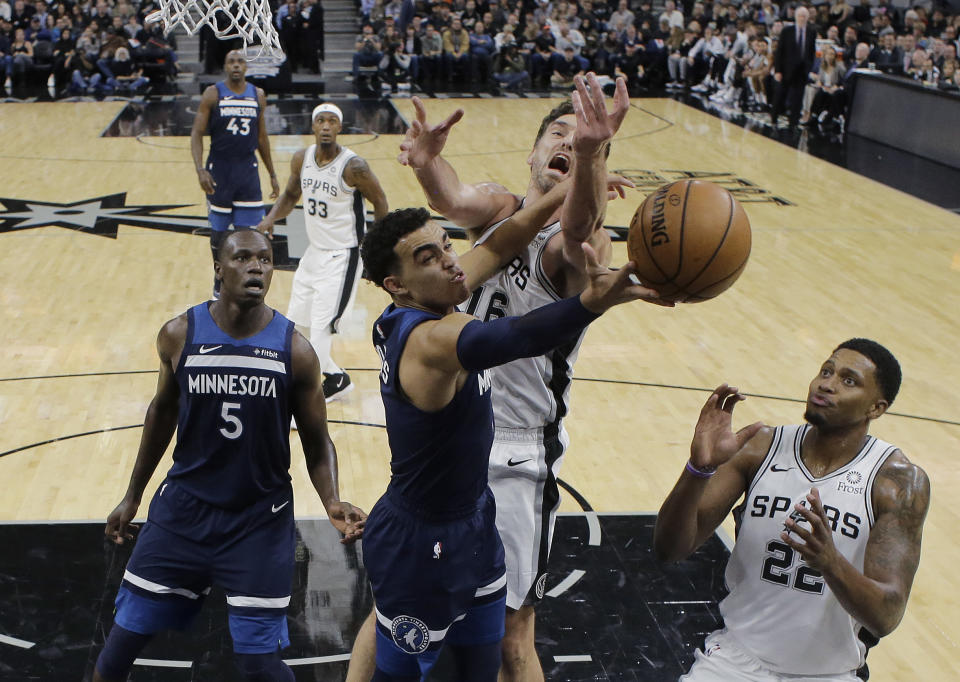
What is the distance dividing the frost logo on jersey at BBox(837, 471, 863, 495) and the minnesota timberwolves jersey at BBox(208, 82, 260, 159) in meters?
5.99

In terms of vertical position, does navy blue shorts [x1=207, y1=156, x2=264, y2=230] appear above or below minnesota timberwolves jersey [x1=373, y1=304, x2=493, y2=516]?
below

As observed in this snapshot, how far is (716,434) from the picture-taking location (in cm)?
308

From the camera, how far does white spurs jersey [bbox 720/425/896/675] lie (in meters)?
3.19

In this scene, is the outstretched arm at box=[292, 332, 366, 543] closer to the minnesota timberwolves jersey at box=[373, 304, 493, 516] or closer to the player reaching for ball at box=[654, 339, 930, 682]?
the minnesota timberwolves jersey at box=[373, 304, 493, 516]

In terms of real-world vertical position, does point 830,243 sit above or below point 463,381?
below

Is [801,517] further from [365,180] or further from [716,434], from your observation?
[365,180]

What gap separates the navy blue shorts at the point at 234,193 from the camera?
8195 millimetres

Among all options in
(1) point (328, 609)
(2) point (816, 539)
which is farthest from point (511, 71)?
(2) point (816, 539)

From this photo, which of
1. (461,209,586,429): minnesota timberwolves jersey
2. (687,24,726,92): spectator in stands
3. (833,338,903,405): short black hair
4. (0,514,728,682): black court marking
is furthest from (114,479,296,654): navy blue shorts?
(687,24,726,92): spectator in stands

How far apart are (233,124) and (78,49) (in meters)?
13.3

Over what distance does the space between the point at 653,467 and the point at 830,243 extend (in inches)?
218

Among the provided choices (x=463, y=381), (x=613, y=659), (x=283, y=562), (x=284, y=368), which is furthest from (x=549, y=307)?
(x=613, y=659)

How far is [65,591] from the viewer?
4699 millimetres

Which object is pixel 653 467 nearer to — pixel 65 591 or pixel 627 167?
pixel 65 591
